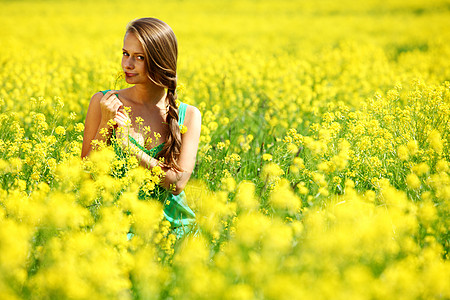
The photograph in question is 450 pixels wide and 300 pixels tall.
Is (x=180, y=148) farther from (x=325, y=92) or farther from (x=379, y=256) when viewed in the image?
(x=325, y=92)

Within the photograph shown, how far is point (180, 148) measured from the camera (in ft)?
9.03

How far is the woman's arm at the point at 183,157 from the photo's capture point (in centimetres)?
251

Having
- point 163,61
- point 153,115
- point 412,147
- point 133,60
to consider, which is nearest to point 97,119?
point 153,115

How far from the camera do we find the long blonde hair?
8.46 feet

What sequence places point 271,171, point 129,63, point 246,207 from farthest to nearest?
point 129,63 < point 271,171 < point 246,207

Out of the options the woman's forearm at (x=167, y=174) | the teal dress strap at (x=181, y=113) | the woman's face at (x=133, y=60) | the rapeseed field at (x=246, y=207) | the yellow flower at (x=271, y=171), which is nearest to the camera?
the rapeseed field at (x=246, y=207)

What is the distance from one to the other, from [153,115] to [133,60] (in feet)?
1.40

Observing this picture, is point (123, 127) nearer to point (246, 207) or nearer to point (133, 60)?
point (133, 60)

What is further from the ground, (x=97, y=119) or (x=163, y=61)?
(x=163, y=61)

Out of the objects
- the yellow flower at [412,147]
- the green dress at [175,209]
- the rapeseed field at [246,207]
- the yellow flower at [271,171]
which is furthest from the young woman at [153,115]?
the yellow flower at [412,147]

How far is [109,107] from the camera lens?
258cm

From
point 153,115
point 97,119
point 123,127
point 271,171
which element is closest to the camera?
point 271,171

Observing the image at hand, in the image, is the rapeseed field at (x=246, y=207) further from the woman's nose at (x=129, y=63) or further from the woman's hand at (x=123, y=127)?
the woman's nose at (x=129, y=63)

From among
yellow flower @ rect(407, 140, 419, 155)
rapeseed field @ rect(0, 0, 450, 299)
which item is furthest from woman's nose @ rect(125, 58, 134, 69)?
yellow flower @ rect(407, 140, 419, 155)
